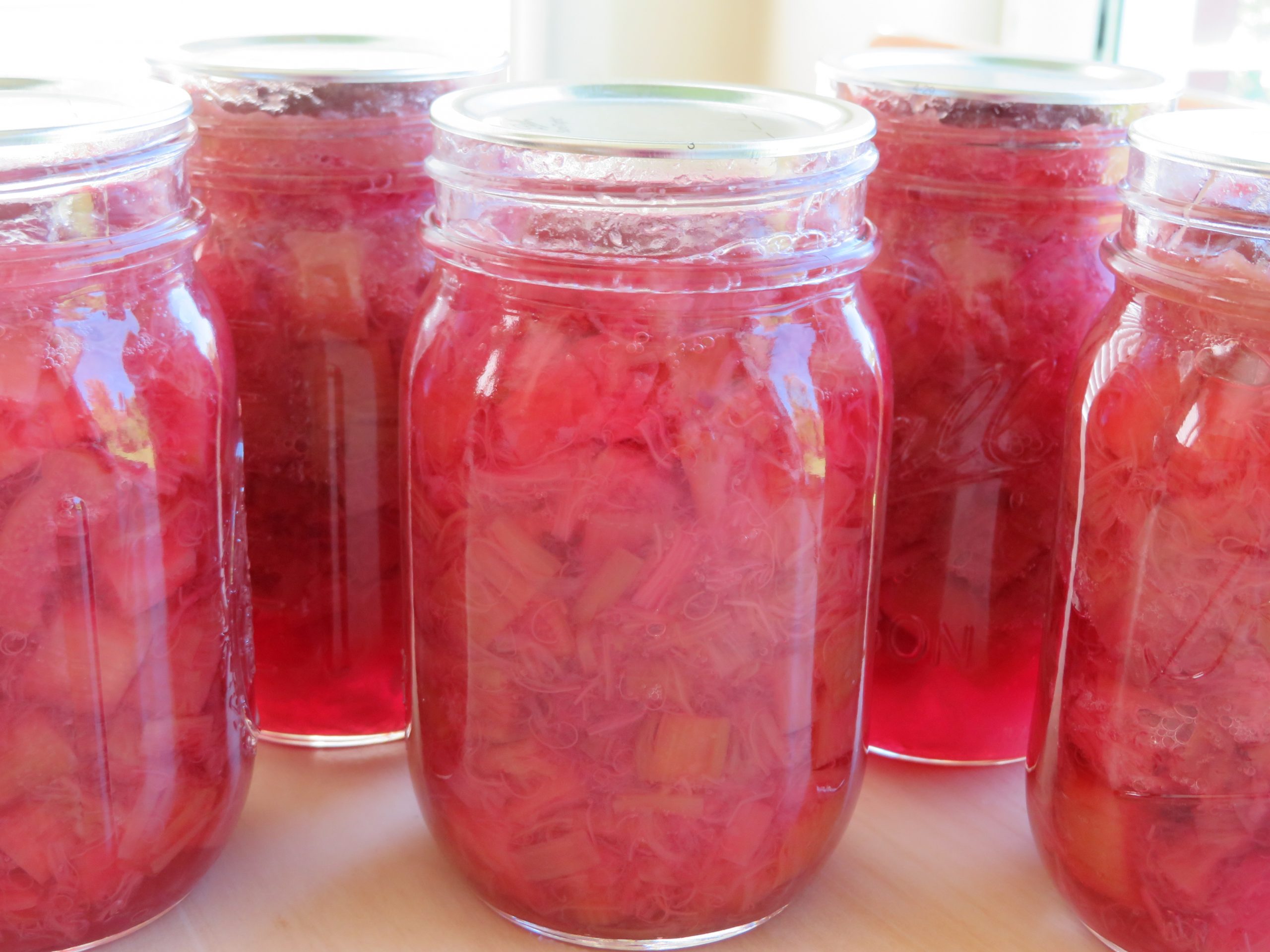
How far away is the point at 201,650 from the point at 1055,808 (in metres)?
→ 0.44

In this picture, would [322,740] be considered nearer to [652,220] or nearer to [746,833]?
[746,833]

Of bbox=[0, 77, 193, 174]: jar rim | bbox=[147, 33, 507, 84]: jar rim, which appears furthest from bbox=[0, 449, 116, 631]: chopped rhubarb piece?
bbox=[147, 33, 507, 84]: jar rim

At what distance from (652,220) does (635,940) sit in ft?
1.16

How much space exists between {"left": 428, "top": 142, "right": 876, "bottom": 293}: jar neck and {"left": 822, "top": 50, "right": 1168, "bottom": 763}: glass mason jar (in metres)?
0.13

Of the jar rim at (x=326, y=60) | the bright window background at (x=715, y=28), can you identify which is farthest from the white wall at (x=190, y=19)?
the jar rim at (x=326, y=60)

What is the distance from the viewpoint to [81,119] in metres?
0.60

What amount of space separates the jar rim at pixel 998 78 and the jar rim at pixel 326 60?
22 centimetres

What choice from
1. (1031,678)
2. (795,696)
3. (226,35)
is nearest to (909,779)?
(1031,678)

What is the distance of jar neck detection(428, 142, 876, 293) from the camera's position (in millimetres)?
582

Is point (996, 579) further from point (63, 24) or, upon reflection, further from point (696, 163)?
point (63, 24)

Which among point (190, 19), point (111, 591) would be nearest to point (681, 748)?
point (111, 591)

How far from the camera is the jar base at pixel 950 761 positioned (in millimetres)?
842

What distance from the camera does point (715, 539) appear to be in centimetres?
62

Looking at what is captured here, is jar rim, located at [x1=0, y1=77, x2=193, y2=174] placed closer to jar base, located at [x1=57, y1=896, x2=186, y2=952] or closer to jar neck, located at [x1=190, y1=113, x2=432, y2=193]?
jar neck, located at [x1=190, y1=113, x2=432, y2=193]
